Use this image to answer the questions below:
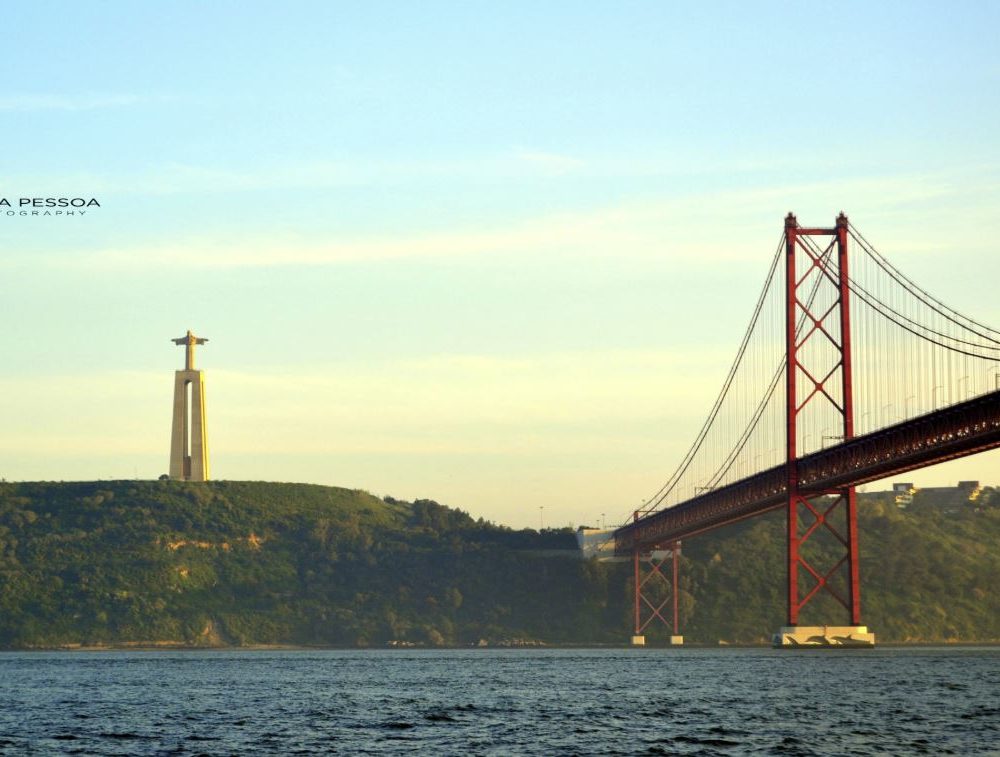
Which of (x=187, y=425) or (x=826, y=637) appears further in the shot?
(x=187, y=425)

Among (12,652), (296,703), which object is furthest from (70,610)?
(296,703)

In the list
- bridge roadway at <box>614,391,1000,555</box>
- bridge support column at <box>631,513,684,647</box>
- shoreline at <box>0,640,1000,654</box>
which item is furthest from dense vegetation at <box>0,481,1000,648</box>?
bridge roadway at <box>614,391,1000,555</box>

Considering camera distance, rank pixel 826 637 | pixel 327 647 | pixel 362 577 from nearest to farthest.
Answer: pixel 826 637 < pixel 327 647 < pixel 362 577

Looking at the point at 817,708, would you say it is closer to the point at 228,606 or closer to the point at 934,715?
the point at 934,715

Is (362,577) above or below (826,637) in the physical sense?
above

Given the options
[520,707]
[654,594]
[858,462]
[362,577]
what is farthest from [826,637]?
[362,577]

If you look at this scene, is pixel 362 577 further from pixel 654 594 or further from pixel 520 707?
pixel 520 707

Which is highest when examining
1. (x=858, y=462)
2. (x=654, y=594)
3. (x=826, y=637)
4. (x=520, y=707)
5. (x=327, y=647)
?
(x=858, y=462)
